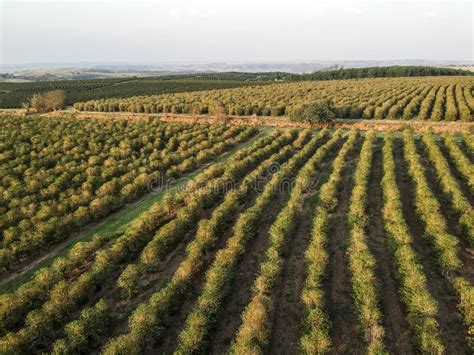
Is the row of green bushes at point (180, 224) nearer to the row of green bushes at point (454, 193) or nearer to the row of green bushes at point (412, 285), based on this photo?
the row of green bushes at point (412, 285)

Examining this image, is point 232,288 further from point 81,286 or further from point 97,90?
point 97,90

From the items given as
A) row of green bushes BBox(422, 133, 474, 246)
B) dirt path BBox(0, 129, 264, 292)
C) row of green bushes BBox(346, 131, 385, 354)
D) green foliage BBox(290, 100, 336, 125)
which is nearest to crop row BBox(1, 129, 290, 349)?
dirt path BBox(0, 129, 264, 292)

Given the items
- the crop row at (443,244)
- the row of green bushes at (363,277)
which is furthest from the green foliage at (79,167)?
the crop row at (443,244)

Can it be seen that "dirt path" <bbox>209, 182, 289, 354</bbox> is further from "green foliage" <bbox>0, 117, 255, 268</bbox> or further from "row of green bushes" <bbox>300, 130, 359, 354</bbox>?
"green foliage" <bbox>0, 117, 255, 268</bbox>

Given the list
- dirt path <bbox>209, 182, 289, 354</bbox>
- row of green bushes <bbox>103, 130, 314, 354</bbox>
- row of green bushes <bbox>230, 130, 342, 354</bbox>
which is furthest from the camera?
dirt path <bbox>209, 182, 289, 354</bbox>

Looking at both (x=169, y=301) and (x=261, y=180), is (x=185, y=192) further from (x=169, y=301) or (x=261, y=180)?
(x=169, y=301)

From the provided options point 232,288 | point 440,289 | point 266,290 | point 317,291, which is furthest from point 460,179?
point 232,288

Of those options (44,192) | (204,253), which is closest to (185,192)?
(204,253)
